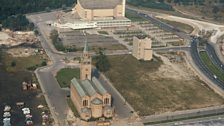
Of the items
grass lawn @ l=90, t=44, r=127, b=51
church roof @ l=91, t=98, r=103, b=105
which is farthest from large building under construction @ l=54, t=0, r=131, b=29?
church roof @ l=91, t=98, r=103, b=105

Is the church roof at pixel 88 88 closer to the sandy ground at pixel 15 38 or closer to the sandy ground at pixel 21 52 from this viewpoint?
the sandy ground at pixel 21 52

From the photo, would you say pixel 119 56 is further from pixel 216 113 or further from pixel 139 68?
pixel 216 113

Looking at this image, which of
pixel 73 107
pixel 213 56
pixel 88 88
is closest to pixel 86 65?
pixel 88 88

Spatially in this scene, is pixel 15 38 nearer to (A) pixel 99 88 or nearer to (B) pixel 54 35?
(B) pixel 54 35

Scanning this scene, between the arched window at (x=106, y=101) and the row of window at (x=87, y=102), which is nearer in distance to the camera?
the row of window at (x=87, y=102)

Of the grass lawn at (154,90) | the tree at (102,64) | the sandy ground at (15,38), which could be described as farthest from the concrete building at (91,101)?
the sandy ground at (15,38)

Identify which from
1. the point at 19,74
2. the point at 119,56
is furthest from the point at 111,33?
the point at 19,74
